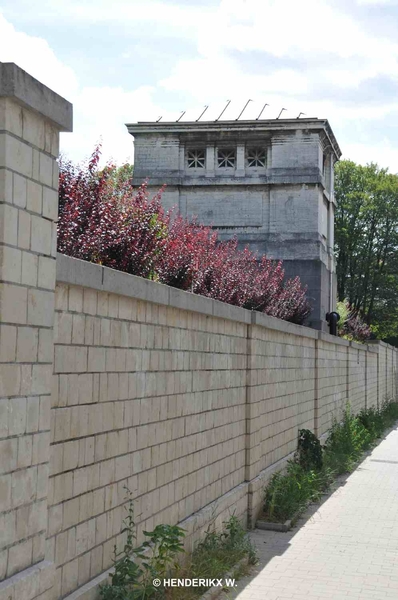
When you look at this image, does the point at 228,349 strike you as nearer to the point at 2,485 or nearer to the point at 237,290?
the point at 237,290

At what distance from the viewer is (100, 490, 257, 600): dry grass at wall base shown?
18.7ft

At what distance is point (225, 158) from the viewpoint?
2519 centimetres

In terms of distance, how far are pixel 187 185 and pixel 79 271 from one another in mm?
20116

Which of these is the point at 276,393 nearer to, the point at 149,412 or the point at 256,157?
the point at 149,412

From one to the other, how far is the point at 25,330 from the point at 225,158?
21281 mm

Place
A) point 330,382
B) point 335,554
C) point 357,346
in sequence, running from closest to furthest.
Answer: point 335,554 → point 330,382 → point 357,346

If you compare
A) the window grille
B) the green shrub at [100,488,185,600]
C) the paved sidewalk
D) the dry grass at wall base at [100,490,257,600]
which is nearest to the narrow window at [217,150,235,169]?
the window grille

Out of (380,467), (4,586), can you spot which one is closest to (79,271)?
(4,586)

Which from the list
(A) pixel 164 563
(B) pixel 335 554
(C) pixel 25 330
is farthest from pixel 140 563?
(B) pixel 335 554

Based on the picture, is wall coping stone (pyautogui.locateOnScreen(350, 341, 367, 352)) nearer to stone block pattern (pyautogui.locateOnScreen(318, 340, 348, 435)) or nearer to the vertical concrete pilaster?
stone block pattern (pyautogui.locateOnScreen(318, 340, 348, 435))

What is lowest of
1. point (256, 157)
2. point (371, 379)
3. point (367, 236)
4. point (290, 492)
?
point (290, 492)

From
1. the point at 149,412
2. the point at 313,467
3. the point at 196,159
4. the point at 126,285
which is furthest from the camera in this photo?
the point at 196,159

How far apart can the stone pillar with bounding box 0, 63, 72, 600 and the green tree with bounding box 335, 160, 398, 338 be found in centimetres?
4215

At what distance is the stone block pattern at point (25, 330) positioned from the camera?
4.22 m
